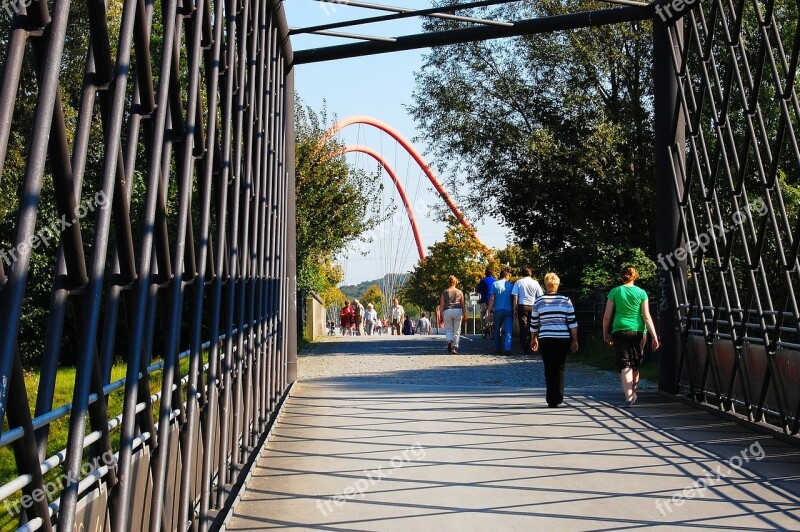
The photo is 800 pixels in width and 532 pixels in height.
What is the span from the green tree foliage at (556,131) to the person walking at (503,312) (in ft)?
8.63

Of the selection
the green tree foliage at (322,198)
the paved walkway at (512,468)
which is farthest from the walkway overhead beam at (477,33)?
the green tree foliage at (322,198)

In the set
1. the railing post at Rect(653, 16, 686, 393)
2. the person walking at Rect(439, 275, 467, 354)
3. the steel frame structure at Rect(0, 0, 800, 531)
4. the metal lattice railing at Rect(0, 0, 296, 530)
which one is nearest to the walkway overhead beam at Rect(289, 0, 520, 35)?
the steel frame structure at Rect(0, 0, 800, 531)

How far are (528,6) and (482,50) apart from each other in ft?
5.40

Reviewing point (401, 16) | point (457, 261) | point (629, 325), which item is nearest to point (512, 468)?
point (629, 325)

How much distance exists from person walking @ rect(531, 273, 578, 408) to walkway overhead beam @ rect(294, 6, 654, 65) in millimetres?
3193

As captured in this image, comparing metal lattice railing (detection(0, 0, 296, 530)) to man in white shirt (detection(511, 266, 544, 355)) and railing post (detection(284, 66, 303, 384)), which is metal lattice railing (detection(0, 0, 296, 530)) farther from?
man in white shirt (detection(511, 266, 544, 355))

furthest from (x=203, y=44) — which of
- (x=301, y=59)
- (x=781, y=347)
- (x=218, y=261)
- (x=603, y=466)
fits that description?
(x=301, y=59)

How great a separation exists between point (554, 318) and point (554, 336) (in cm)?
22

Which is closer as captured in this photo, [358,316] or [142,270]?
[142,270]

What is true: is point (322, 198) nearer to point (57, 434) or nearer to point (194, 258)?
point (57, 434)

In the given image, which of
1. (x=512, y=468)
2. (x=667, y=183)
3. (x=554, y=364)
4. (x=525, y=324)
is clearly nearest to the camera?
(x=512, y=468)

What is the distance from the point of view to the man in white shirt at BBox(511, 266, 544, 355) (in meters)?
21.9

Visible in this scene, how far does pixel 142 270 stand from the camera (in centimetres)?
480

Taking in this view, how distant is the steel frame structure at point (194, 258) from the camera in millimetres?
3545
